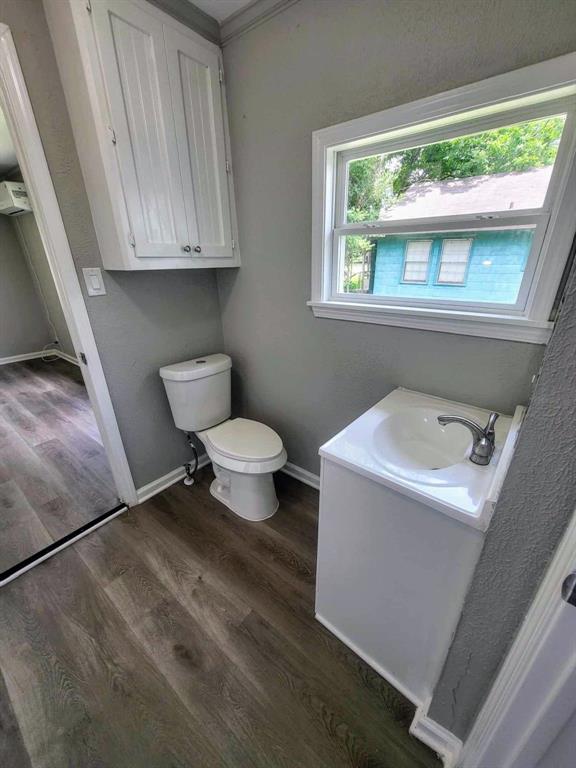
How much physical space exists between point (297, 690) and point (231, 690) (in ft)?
0.73

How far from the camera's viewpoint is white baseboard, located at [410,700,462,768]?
863 mm

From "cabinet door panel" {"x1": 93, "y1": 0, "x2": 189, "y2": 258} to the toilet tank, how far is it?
1.97 ft

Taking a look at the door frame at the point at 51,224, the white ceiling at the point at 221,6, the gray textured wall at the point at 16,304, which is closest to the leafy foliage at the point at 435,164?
the white ceiling at the point at 221,6

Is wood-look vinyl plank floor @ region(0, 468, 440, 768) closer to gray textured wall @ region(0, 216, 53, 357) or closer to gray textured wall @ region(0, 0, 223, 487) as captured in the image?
gray textured wall @ region(0, 0, 223, 487)

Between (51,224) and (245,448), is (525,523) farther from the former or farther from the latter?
(51,224)

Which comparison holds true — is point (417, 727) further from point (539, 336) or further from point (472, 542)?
point (539, 336)

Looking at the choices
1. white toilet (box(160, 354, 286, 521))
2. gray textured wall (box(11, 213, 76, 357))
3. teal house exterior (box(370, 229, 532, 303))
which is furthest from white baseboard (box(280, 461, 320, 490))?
gray textured wall (box(11, 213, 76, 357))

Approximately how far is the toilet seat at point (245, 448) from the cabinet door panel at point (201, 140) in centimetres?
96

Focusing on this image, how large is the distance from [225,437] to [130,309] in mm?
832

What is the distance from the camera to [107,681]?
105cm

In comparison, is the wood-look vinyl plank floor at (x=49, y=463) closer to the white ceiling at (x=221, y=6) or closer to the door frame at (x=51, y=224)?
the door frame at (x=51, y=224)

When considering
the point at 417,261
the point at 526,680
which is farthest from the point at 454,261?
the point at 526,680

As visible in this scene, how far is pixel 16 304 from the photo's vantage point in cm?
410

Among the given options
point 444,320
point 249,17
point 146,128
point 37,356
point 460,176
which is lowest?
point 37,356
